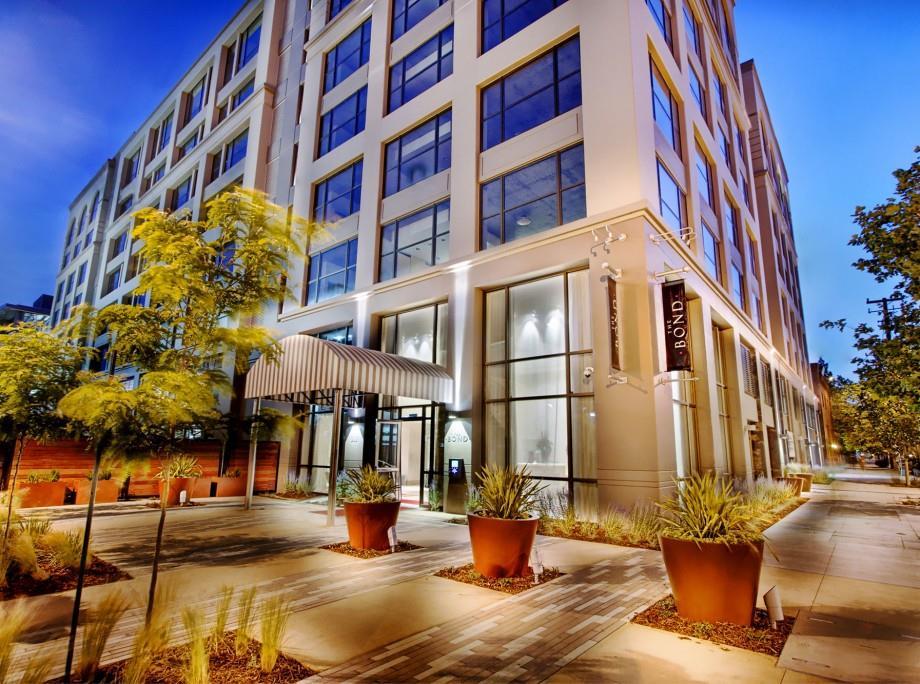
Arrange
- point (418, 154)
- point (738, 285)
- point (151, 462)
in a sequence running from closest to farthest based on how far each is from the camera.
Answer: point (151, 462), point (418, 154), point (738, 285)

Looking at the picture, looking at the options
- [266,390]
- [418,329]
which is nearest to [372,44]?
[418,329]

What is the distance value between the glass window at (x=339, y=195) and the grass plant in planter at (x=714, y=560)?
1779 centimetres

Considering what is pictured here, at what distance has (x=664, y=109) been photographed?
1556cm

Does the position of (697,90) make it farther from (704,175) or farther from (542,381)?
(542,381)

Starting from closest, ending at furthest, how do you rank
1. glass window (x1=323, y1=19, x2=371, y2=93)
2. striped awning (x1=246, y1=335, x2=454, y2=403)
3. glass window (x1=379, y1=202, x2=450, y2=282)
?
striped awning (x1=246, y1=335, x2=454, y2=403), glass window (x1=379, y1=202, x2=450, y2=282), glass window (x1=323, y1=19, x2=371, y2=93)

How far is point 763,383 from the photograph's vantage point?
2358cm

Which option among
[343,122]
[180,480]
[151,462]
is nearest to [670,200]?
[343,122]

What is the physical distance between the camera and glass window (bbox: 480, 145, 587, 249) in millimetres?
13562

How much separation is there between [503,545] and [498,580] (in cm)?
46

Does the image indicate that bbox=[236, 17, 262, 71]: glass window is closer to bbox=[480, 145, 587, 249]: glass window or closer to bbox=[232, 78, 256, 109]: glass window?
bbox=[232, 78, 256, 109]: glass window

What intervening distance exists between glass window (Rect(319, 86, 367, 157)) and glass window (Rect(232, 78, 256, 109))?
8.18 m

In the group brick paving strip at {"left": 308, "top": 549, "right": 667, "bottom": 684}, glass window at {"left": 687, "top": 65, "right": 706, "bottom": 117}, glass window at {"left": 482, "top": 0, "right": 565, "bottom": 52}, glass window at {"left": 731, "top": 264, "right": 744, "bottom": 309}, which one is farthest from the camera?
glass window at {"left": 731, "top": 264, "right": 744, "bottom": 309}

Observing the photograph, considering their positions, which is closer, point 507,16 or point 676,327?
point 676,327

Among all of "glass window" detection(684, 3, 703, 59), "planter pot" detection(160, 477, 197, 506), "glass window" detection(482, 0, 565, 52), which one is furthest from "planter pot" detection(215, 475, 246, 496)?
"glass window" detection(684, 3, 703, 59)
